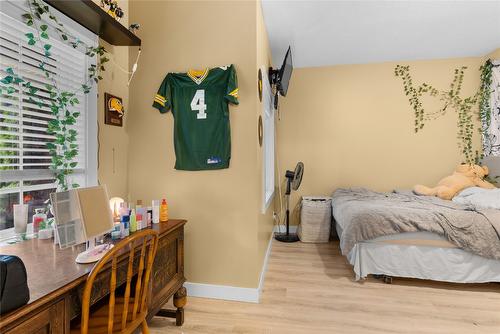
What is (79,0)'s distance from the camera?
1.59 meters

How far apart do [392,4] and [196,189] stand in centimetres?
262

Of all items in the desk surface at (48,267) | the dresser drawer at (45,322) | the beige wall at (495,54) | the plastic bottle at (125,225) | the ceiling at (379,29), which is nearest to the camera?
the dresser drawer at (45,322)

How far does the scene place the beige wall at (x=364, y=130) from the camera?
4004mm

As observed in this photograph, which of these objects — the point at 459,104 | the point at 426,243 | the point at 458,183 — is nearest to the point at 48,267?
the point at 426,243

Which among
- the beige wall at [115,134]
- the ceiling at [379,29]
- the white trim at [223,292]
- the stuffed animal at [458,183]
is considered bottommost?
the white trim at [223,292]

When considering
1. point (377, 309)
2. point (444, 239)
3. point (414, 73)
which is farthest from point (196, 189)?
point (414, 73)

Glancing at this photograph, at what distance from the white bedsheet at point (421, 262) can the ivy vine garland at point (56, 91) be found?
2.61 m

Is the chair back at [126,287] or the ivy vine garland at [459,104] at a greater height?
the ivy vine garland at [459,104]

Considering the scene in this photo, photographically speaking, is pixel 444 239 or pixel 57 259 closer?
pixel 57 259

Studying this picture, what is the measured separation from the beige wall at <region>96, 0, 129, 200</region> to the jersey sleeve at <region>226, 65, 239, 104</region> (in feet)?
3.17

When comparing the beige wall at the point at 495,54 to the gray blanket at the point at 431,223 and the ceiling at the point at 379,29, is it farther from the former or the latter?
the gray blanket at the point at 431,223

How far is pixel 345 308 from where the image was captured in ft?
7.23

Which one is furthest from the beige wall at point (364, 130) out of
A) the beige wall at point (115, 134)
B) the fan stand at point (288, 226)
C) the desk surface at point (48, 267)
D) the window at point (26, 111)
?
the desk surface at point (48, 267)

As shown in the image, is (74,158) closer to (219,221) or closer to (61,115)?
(61,115)
